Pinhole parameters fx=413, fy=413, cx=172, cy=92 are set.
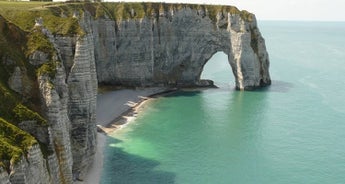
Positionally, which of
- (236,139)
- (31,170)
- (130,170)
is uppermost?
(31,170)

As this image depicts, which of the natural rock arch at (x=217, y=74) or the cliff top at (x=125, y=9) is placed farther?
the natural rock arch at (x=217, y=74)

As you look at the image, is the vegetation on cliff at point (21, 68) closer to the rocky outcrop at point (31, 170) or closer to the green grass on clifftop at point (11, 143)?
the green grass on clifftop at point (11, 143)

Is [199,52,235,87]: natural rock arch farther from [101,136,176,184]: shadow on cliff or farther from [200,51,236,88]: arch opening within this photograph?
[101,136,176,184]: shadow on cliff

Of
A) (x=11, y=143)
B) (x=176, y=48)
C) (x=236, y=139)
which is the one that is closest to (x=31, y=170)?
(x=11, y=143)

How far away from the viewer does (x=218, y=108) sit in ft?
303

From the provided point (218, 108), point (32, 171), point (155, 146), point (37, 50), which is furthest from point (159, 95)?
point (32, 171)

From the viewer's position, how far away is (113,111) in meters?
87.4

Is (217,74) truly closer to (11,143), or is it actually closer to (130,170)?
(130,170)

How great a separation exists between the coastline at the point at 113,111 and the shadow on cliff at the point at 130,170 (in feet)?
4.01

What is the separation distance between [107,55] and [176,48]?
19187mm

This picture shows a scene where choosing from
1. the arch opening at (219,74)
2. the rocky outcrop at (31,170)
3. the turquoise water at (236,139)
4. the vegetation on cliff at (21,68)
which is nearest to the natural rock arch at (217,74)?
the arch opening at (219,74)

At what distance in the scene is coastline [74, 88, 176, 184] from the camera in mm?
58450

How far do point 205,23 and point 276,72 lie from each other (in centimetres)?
4011

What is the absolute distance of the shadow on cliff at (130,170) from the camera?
54.8 meters
